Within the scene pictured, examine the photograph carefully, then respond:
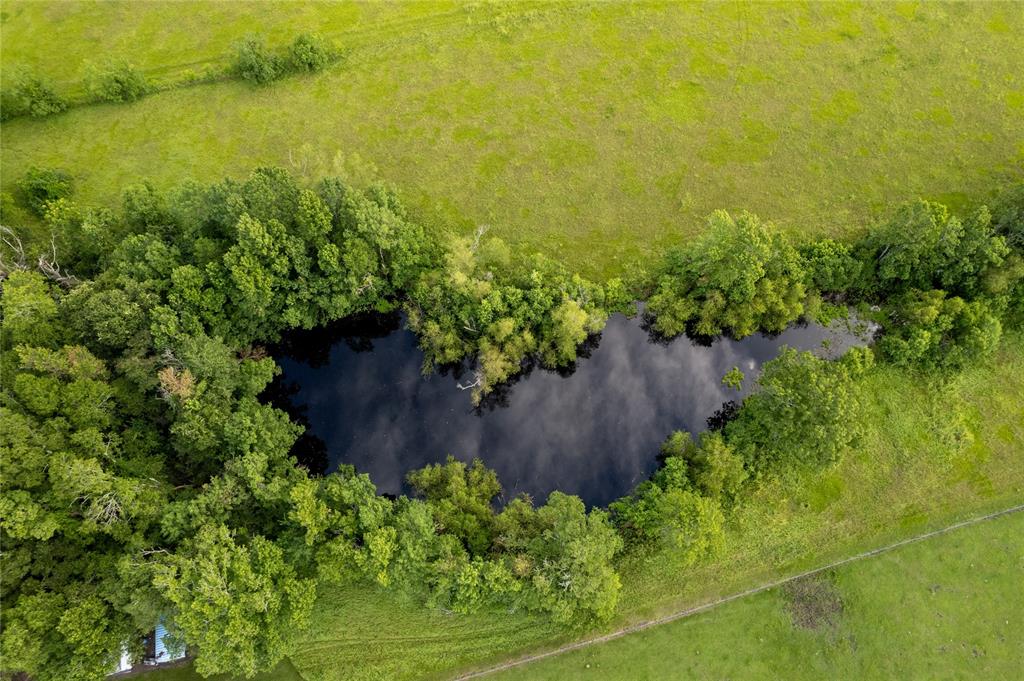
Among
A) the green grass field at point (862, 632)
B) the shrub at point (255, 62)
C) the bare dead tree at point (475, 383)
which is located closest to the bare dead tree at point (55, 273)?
the shrub at point (255, 62)

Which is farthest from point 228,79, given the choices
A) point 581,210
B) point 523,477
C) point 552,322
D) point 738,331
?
point 738,331

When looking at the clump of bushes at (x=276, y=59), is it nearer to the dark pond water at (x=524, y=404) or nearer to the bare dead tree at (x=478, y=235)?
the bare dead tree at (x=478, y=235)

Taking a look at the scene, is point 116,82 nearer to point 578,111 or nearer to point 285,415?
point 285,415

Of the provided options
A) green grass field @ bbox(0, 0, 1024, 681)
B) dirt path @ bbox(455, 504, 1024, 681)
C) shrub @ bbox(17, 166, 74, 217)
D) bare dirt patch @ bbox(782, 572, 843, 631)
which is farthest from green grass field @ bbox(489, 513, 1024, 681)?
shrub @ bbox(17, 166, 74, 217)

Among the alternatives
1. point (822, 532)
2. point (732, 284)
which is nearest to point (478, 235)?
point (732, 284)

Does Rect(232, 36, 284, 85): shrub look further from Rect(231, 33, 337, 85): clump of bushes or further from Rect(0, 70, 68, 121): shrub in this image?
Rect(0, 70, 68, 121): shrub
